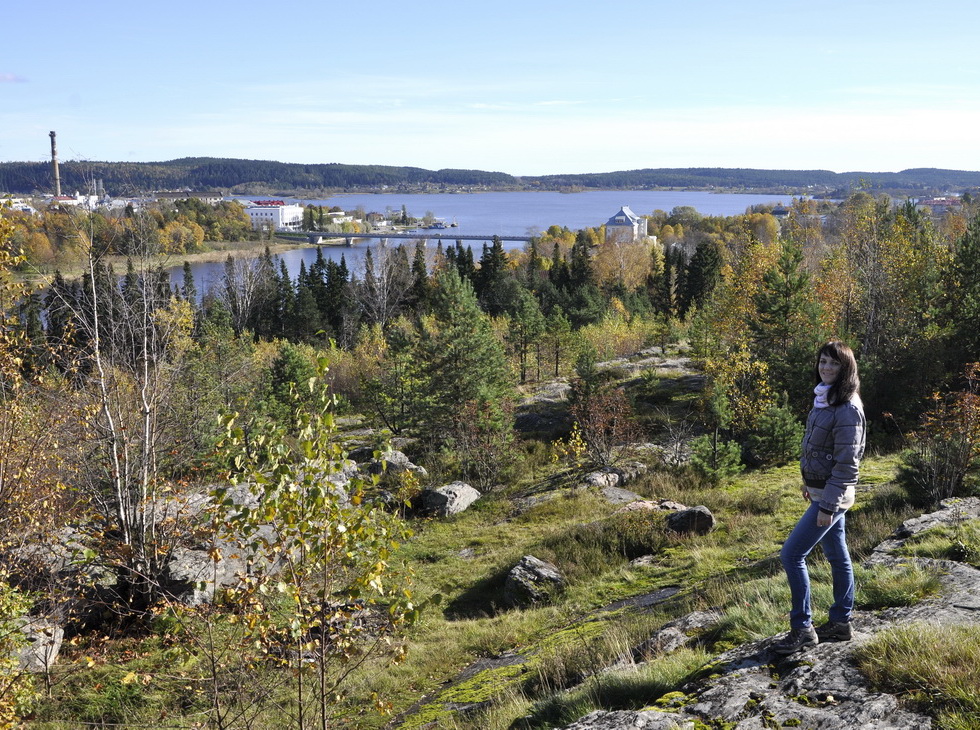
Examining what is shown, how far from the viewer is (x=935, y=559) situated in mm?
6918

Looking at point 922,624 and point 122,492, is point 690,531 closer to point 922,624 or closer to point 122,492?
point 922,624

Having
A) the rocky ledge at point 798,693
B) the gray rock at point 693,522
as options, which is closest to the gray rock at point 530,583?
the gray rock at point 693,522

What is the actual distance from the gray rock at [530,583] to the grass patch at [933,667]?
6764 mm

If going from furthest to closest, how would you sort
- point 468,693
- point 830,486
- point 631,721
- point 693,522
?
point 693,522, point 468,693, point 830,486, point 631,721

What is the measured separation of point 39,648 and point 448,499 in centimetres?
1056

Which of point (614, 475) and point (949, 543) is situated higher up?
point (949, 543)

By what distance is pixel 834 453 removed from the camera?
4828 mm

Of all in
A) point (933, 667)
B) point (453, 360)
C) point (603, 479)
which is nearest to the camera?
point (933, 667)

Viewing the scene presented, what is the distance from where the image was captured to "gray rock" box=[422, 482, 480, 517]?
18250 millimetres

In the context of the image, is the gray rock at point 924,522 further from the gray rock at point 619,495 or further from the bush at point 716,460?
the gray rock at point 619,495

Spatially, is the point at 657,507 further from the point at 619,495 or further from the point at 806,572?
the point at 806,572

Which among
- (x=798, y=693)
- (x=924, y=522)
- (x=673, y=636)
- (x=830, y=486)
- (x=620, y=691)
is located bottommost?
Answer: (x=673, y=636)

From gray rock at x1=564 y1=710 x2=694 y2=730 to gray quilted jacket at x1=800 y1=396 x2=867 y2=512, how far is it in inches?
70.3

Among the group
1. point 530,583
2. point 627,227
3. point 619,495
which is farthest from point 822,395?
point 627,227
